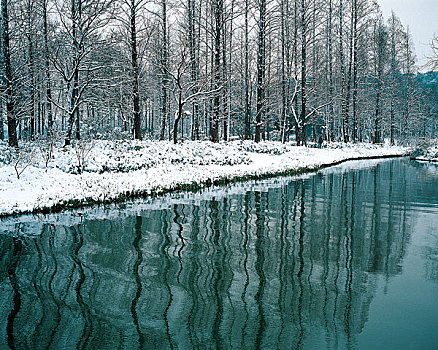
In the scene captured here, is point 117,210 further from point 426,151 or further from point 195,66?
point 426,151

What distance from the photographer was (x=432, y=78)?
315ft

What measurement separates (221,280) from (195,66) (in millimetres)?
23708

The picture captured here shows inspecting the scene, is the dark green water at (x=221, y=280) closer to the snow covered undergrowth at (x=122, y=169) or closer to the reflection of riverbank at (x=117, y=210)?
the reflection of riverbank at (x=117, y=210)

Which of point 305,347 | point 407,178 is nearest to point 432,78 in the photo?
point 407,178

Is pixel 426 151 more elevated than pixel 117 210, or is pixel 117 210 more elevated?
pixel 426 151

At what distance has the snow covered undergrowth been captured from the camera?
35.2ft

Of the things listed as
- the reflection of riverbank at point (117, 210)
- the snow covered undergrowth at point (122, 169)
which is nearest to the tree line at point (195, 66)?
the snow covered undergrowth at point (122, 169)

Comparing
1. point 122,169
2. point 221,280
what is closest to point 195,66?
point 122,169

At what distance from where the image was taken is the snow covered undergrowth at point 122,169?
10719 millimetres

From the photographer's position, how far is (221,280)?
5.46 meters

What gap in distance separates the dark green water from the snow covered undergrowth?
123 centimetres

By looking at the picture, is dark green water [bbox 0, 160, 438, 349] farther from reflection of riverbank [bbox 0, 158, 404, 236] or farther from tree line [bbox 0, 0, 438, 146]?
tree line [bbox 0, 0, 438, 146]

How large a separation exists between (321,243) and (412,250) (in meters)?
1.74

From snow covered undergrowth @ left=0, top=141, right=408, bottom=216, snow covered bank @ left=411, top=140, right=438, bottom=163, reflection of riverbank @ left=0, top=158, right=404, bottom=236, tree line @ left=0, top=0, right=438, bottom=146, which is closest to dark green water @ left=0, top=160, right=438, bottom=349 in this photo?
reflection of riverbank @ left=0, top=158, right=404, bottom=236
